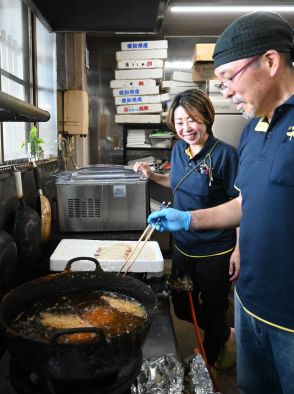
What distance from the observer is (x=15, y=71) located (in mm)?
2533

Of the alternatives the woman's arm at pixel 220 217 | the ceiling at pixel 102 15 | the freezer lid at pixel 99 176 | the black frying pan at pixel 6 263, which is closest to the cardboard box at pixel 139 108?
the freezer lid at pixel 99 176

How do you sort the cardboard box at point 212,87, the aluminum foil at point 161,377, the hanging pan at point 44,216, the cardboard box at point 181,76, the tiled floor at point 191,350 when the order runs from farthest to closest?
the cardboard box at point 181,76 < the cardboard box at point 212,87 < the tiled floor at point 191,350 < the hanging pan at point 44,216 < the aluminum foil at point 161,377

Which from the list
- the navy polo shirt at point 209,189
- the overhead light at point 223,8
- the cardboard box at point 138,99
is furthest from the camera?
the cardboard box at point 138,99

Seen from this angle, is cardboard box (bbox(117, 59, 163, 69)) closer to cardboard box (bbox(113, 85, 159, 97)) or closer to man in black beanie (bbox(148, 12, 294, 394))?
cardboard box (bbox(113, 85, 159, 97))

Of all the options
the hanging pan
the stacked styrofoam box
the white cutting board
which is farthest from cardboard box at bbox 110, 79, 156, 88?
the white cutting board

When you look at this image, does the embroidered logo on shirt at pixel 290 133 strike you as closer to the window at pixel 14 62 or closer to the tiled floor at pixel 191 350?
the tiled floor at pixel 191 350

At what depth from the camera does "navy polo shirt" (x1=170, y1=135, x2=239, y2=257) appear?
1.97 meters

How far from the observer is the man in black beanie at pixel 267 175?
1.06m

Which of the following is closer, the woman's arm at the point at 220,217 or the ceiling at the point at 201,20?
the woman's arm at the point at 220,217

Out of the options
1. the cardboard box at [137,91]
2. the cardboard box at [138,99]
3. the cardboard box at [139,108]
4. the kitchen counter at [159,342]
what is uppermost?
the cardboard box at [137,91]

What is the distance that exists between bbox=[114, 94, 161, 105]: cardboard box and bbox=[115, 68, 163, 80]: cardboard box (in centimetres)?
22

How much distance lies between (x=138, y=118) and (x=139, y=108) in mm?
117

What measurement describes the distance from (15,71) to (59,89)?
Result: 0.75 m

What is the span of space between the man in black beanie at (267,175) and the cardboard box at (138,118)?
9.06 feet
